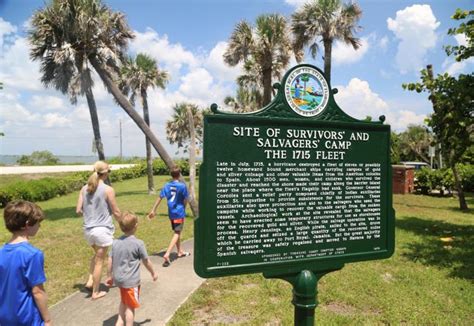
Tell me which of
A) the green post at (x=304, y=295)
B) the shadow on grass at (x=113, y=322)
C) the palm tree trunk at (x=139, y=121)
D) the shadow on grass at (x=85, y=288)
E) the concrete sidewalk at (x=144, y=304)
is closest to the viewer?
the green post at (x=304, y=295)

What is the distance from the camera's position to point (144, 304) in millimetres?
4613

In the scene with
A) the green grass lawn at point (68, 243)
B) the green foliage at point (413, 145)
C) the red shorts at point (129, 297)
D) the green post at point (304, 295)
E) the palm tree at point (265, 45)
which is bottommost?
the green grass lawn at point (68, 243)

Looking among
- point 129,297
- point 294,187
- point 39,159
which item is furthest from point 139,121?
point 39,159

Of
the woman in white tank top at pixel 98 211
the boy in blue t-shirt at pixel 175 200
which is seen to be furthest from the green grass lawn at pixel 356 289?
the boy in blue t-shirt at pixel 175 200

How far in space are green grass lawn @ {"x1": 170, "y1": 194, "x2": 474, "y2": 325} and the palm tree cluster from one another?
11.5 m

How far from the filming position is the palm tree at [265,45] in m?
19.2

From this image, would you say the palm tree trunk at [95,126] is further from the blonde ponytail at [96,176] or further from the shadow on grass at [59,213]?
the blonde ponytail at [96,176]

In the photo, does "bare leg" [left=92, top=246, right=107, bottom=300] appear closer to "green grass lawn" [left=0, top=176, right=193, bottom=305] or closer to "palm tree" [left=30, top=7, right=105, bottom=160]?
"green grass lawn" [left=0, top=176, right=193, bottom=305]

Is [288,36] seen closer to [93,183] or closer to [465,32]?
[465,32]

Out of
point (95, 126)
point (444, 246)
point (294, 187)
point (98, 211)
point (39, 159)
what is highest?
point (95, 126)

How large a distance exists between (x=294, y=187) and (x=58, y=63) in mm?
13853

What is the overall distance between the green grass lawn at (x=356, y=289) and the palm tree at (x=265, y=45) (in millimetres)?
13212

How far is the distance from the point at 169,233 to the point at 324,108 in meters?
7.26

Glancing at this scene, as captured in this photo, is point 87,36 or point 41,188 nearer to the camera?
point 87,36
